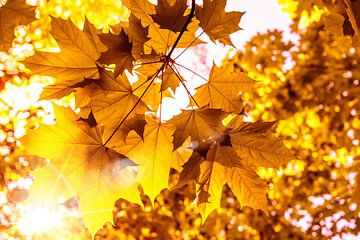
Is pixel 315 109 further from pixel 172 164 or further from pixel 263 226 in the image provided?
pixel 172 164

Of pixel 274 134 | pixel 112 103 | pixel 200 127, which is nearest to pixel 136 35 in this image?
pixel 112 103

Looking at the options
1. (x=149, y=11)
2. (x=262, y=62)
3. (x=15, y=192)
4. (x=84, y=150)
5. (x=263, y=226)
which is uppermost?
(x=149, y=11)

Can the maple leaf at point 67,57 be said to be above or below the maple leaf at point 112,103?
above

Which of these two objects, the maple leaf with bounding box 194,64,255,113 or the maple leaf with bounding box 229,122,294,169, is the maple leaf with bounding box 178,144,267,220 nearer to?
the maple leaf with bounding box 229,122,294,169

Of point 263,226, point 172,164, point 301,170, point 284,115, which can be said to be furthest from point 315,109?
point 172,164

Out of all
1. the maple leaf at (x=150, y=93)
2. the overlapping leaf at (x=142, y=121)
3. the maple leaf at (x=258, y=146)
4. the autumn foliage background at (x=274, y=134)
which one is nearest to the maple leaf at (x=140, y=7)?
the overlapping leaf at (x=142, y=121)

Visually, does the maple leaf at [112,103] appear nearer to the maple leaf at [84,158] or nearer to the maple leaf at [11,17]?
the maple leaf at [84,158]

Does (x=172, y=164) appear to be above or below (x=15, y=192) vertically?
above
